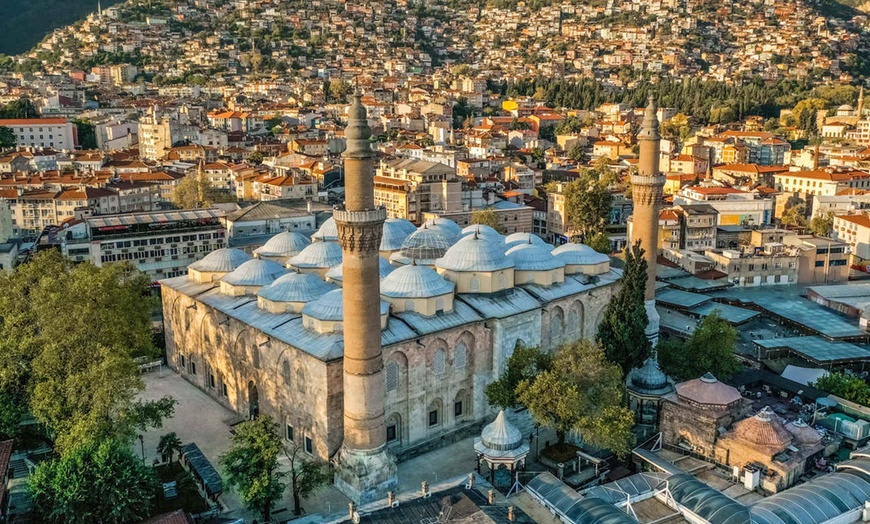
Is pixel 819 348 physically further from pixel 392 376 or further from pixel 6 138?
pixel 6 138

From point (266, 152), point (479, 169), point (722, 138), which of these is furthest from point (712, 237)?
point (266, 152)

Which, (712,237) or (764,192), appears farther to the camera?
(764,192)

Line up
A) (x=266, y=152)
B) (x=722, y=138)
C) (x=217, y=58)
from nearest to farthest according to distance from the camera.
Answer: (x=266, y=152) < (x=722, y=138) < (x=217, y=58)

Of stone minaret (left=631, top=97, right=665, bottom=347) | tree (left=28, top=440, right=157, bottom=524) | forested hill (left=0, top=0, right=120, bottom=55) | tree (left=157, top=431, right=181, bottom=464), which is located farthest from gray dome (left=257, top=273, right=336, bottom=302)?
forested hill (left=0, top=0, right=120, bottom=55)

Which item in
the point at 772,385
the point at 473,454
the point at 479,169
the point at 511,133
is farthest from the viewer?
the point at 511,133

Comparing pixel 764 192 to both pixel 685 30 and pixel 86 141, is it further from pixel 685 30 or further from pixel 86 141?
Result: pixel 685 30

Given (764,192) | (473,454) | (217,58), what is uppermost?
Answer: (217,58)

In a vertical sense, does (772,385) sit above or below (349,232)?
below

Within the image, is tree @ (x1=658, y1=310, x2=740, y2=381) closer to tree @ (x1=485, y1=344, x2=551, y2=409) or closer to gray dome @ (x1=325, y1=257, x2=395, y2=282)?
tree @ (x1=485, y1=344, x2=551, y2=409)
